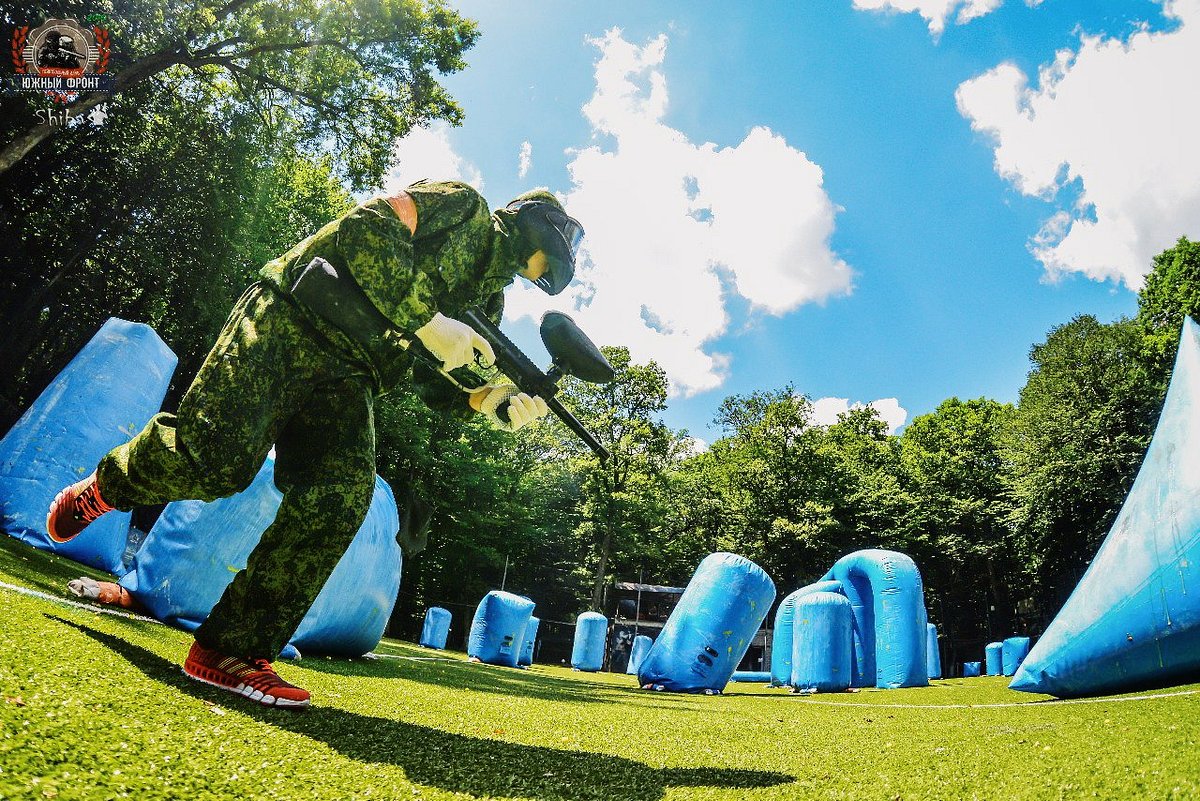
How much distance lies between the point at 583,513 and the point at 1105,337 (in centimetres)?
2577

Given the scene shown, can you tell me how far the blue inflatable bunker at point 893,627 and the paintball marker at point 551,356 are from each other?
11.4 meters

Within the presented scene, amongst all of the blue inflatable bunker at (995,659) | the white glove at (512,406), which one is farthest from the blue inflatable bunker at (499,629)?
the blue inflatable bunker at (995,659)

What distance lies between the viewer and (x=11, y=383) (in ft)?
51.1

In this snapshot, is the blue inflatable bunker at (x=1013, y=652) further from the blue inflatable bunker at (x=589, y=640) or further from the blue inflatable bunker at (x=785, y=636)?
the blue inflatable bunker at (x=589, y=640)

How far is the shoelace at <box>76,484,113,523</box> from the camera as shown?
2.72 metres

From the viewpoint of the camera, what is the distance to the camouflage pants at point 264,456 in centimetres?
236

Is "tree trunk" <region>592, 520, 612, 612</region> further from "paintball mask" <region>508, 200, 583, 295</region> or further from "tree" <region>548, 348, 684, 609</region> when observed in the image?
"paintball mask" <region>508, 200, 583, 295</region>

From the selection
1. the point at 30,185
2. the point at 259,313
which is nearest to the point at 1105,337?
the point at 259,313

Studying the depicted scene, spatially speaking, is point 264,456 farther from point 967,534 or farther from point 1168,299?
point 967,534

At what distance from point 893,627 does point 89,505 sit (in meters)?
13.1

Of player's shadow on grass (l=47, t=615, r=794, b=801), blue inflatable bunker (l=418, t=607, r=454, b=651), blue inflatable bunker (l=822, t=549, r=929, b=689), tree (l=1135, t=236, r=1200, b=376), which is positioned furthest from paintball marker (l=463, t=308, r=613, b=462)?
tree (l=1135, t=236, r=1200, b=376)

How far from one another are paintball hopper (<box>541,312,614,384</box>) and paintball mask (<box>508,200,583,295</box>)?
247 mm

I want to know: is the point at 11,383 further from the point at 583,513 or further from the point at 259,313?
the point at 583,513

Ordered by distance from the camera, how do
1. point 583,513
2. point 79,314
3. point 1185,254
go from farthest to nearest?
point 583,513 < point 1185,254 < point 79,314
